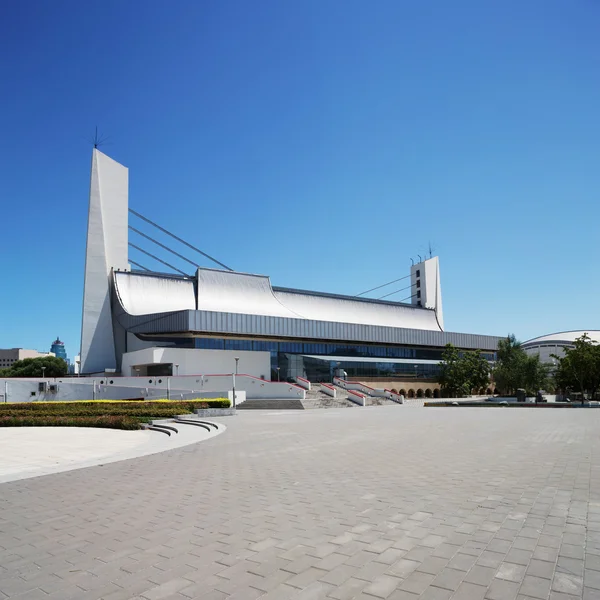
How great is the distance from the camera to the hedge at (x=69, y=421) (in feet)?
62.6

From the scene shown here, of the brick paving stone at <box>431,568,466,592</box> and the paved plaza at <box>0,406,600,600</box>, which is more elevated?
the brick paving stone at <box>431,568,466,592</box>

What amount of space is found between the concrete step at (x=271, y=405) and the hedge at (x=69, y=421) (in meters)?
12.8

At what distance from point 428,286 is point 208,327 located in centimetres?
3978

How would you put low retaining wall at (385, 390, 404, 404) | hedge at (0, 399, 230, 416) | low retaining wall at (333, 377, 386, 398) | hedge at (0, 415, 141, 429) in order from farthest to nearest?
low retaining wall at (333, 377, 386, 398) → low retaining wall at (385, 390, 404, 404) → hedge at (0, 399, 230, 416) → hedge at (0, 415, 141, 429)

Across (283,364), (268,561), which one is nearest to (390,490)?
(268,561)

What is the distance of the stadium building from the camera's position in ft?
132

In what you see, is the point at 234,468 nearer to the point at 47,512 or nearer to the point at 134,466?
the point at 134,466

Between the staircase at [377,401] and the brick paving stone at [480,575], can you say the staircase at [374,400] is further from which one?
the brick paving stone at [480,575]

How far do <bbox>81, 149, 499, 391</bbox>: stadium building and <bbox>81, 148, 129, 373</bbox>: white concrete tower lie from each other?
0.09m

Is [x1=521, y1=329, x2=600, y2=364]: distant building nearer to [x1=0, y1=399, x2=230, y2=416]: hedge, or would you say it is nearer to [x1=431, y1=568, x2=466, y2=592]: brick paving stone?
[x1=0, y1=399, x2=230, y2=416]: hedge

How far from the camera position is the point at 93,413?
22547 mm

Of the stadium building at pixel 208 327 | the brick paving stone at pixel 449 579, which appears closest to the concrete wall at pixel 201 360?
the stadium building at pixel 208 327

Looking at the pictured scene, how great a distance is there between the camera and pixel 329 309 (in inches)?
2185

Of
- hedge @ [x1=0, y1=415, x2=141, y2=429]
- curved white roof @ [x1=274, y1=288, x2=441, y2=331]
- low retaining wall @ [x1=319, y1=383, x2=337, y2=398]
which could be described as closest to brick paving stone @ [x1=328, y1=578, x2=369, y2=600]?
hedge @ [x1=0, y1=415, x2=141, y2=429]
